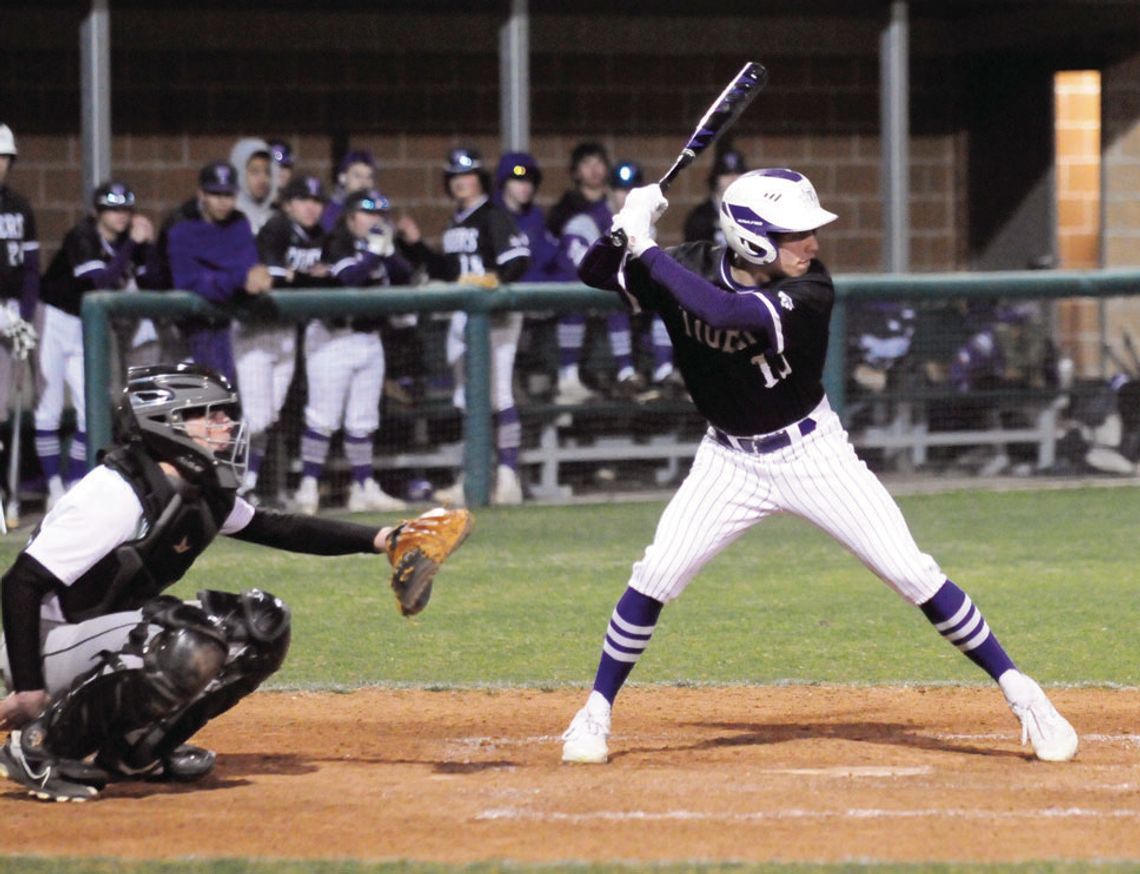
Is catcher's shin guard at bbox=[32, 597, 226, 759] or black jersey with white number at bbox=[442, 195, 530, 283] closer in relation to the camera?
catcher's shin guard at bbox=[32, 597, 226, 759]

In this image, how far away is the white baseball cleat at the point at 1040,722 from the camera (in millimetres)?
4816

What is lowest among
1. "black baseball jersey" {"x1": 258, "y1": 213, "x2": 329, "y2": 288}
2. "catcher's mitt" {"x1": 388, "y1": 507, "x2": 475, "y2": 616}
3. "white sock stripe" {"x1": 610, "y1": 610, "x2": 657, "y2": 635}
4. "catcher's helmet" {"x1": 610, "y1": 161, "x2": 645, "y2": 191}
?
"white sock stripe" {"x1": 610, "y1": 610, "x2": 657, "y2": 635}

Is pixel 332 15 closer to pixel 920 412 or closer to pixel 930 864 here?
pixel 920 412

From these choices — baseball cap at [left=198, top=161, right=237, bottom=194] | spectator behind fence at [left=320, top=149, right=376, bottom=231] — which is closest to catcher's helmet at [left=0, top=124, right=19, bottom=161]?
baseball cap at [left=198, top=161, right=237, bottom=194]

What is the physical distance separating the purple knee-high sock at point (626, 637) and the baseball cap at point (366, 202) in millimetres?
4964

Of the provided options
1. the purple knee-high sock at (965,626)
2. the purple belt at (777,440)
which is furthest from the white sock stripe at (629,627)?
the purple knee-high sock at (965,626)

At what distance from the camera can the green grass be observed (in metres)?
6.31

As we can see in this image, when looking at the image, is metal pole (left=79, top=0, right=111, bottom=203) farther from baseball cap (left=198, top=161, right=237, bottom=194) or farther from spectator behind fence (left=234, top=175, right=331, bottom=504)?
spectator behind fence (left=234, top=175, right=331, bottom=504)

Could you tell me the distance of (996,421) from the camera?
416 inches

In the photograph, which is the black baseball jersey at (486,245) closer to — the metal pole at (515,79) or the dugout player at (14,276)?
the metal pole at (515,79)

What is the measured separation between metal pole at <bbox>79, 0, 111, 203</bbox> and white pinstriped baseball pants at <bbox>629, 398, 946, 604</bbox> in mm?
5701

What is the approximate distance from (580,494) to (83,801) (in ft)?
18.8

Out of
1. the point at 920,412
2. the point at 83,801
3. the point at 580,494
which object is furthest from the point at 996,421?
the point at 83,801

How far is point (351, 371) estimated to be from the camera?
959 cm
